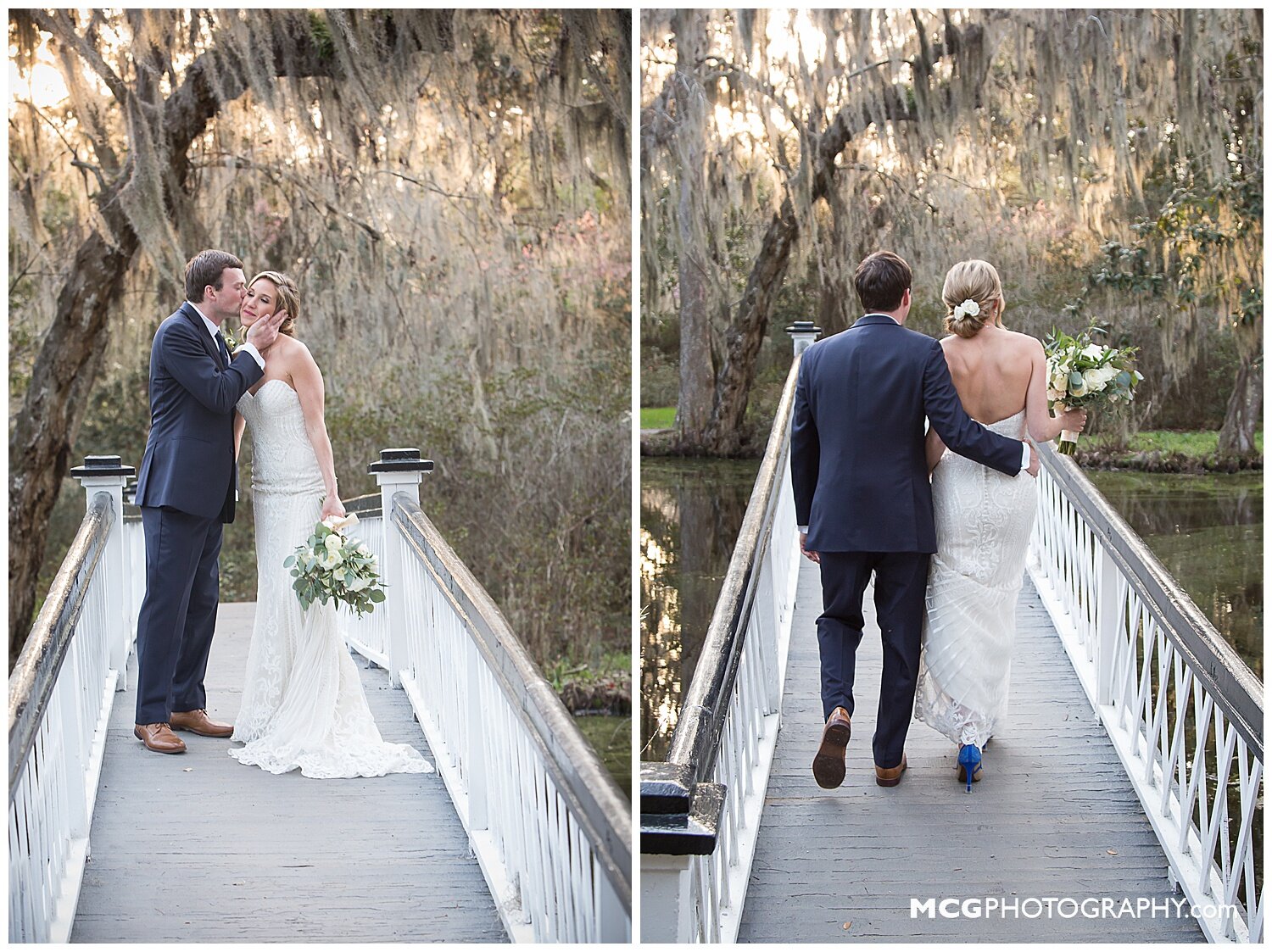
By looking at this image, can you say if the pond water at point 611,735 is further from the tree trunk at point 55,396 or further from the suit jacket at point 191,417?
the suit jacket at point 191,417

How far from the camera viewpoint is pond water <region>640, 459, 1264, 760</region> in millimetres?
5770

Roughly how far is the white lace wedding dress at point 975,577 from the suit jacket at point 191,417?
177 centimetres

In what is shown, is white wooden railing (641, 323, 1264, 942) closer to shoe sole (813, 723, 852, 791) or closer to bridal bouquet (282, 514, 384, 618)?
shoe sole (813, 723, 852, 791)

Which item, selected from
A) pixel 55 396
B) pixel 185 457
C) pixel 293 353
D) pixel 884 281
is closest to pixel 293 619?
pixel 185 457

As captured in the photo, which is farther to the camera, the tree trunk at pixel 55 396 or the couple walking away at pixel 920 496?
the tree trunk at pixel 55 396

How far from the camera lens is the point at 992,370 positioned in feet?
8.53

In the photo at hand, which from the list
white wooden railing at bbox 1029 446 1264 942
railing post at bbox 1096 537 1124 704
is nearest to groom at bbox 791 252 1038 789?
white wooden railing at bbox 1029 446 1264 942

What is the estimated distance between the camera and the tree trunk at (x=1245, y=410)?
5.52m

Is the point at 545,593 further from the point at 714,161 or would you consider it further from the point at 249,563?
the point at 714,161

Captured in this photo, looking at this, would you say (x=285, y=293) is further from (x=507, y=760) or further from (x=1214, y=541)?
(x=1214, y=541)

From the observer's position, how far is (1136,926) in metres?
2.19

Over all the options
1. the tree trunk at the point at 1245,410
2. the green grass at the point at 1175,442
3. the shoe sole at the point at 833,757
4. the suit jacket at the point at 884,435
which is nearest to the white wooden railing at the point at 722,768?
the shoe sole at the point at 833,757

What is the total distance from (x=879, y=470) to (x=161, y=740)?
2.01 metres

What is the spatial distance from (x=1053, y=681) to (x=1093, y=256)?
4934 millimetres
